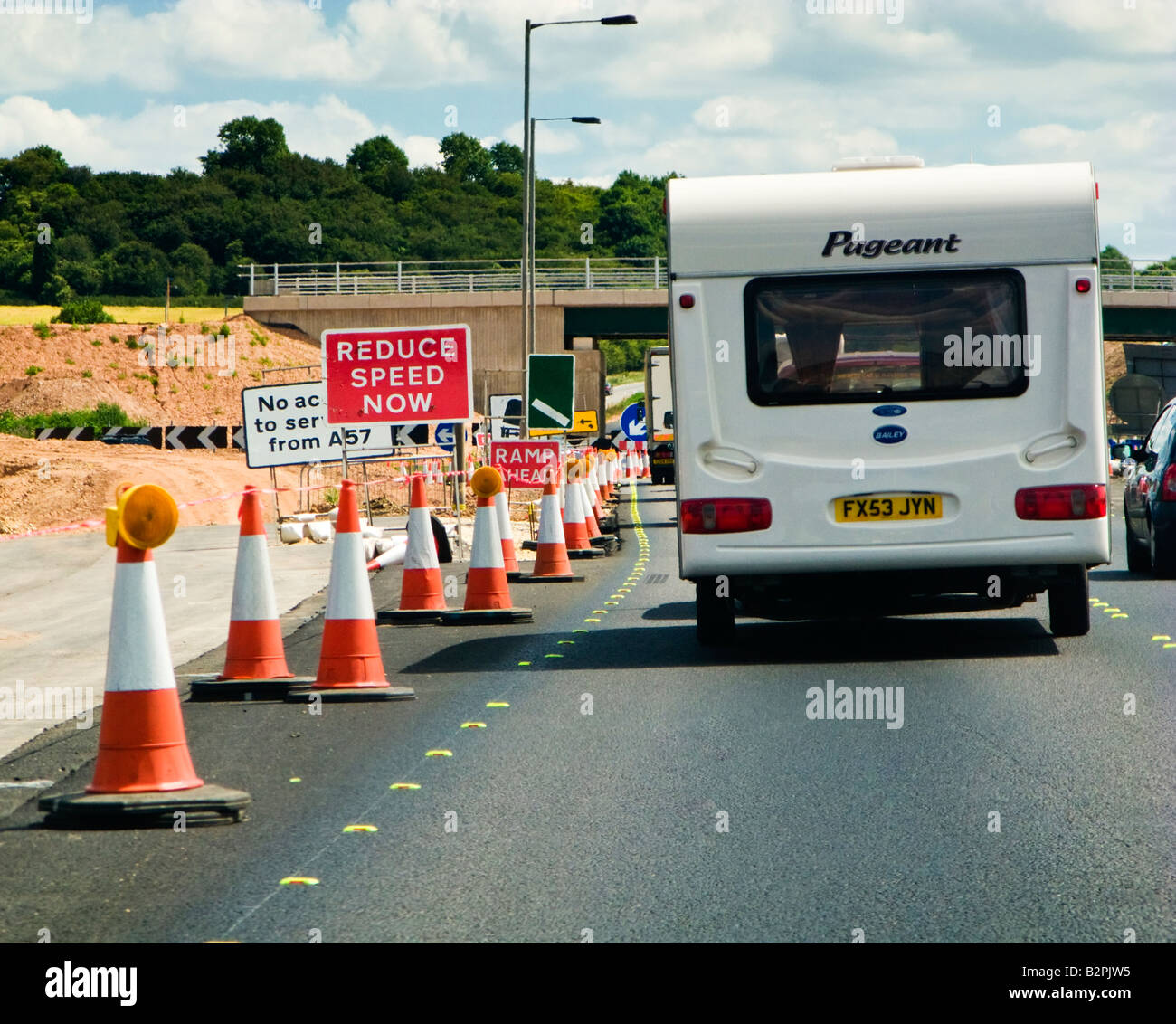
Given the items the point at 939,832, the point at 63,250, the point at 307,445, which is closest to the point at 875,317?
the point at 939,832

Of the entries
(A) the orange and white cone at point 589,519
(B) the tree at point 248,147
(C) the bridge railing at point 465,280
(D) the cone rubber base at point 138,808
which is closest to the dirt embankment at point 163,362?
(C) the bridge railing at point 465,280

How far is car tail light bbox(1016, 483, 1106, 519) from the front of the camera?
1109 centimetres

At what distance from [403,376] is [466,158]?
573 ft

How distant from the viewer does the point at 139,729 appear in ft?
21.4

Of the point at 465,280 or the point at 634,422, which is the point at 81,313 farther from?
the point at 634,422

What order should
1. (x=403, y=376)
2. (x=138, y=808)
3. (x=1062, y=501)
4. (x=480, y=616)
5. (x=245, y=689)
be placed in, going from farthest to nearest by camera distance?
(x=403, y=376) < (x=480, y=616) < (x=1062, y=501) < (x=245, y=689) < (x=138, y=808)

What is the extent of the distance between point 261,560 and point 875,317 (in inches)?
165

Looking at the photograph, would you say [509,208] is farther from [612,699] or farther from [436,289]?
[612,699]

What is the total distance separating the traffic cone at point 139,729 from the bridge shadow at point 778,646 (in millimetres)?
4321

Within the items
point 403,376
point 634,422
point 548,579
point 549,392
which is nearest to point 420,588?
point 548,579

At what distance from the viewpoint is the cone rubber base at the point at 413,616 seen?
45.9ft

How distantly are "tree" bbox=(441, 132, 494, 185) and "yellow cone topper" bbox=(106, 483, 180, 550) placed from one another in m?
180

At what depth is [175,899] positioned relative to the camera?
5352 mm

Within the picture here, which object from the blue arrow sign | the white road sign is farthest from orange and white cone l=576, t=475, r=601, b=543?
the blue arrow sign
